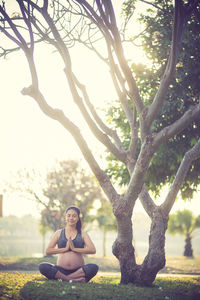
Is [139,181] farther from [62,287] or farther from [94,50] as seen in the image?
[94,50]

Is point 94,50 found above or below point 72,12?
below

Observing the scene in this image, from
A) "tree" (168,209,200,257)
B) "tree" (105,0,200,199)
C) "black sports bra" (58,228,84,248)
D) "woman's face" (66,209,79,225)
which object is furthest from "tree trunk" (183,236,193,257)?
"woman's face" (66,209,79,225)

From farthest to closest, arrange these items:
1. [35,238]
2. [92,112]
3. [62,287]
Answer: [35,238], [92,112], [62,287]

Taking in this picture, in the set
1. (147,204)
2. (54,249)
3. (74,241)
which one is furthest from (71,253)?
(147,204)

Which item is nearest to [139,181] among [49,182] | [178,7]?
[178,7]

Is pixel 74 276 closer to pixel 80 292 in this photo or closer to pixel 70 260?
pixel 70 260

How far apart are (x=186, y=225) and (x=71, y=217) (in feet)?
92.7

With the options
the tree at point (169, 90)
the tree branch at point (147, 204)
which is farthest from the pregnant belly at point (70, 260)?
the tree at point (169, 90)

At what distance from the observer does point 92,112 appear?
8.95 meters

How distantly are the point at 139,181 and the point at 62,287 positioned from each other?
9.55 ft

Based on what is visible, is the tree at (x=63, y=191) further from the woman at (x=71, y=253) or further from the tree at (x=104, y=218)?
the woman at (x=71, y=253)

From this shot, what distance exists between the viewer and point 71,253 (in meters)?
7.06

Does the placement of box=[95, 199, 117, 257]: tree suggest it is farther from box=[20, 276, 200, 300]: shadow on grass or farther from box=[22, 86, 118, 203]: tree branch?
box=[20, 276, 200, 300]: shadow on grass

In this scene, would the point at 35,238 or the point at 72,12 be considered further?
the point at 35,238
